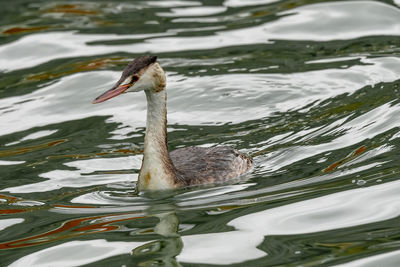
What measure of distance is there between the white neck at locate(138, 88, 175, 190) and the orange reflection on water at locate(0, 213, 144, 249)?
75 centimetres

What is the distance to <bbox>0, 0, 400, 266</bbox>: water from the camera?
25.5 feet

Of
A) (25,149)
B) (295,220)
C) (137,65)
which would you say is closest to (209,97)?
(25,149)

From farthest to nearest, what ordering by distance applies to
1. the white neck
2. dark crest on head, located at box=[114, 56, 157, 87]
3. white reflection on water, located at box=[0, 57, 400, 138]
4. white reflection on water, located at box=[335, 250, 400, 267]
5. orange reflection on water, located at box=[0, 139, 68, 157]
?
1. white reflection on water, located at box=[0, 57, 400, 138]
2. orange reflection on water, located at box=[0, 139, 68, 157]
3. the white neck
4. dark crest on head, located at box=[114, 56, 157, 87]
5. white reflection on water, located at box=[335, 250, 400, 267]

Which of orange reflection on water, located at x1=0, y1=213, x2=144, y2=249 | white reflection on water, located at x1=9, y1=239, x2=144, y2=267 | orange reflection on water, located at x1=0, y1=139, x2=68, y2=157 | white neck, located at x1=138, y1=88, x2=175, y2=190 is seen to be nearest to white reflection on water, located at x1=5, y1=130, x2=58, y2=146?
orange reflection on water, located at x1=0, y1=139, x2=68, y2=157

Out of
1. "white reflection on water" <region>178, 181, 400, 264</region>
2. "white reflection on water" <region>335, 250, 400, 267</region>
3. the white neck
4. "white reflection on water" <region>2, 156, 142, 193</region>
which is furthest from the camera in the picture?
"white reflection on water" <region>2, 156, 142, 193</region>

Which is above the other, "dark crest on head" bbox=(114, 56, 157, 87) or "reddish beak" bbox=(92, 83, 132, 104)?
"dark crest on head" bbox=(114, 56, 157, 87)

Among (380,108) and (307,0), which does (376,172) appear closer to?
(380,108)

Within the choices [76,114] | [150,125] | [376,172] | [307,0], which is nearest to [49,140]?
[76,114]

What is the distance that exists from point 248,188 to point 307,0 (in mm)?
7938

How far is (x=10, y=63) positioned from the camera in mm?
14852

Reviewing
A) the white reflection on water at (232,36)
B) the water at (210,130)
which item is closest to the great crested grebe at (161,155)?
the water at (210,130)

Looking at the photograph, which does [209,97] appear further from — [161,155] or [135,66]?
[135,66]

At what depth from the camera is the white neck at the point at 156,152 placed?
30.7 ft

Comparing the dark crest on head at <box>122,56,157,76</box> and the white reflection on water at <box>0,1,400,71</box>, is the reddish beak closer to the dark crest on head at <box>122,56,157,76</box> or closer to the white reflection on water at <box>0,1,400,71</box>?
the dark crest on head at <box>122,56,157,76</box>
